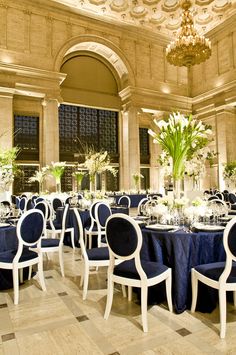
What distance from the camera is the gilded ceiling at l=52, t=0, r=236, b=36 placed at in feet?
45.1

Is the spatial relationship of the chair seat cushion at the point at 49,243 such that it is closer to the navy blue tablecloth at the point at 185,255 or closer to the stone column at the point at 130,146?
the navy blue tablecloth at the point at 185,255

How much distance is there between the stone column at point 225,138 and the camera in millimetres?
15102

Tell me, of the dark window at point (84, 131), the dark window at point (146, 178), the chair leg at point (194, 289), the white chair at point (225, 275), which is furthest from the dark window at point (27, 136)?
the white chair at point (225, 275)

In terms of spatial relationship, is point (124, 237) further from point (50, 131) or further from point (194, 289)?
point (50, 131)

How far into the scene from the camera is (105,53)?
51.0 feet

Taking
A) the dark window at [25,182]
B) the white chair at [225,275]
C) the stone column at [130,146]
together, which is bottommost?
the white chair at [225,275]

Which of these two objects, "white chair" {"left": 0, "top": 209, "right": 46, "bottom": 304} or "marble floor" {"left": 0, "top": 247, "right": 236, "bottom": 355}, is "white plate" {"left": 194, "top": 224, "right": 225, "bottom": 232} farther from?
"white chair" {"left": 0, "top": 209, "right": 46, "bottom": 304}

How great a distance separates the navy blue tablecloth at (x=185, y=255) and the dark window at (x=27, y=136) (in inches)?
473

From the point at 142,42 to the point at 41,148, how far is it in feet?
26.1

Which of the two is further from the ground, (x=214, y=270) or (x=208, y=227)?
(x=208, y=227)

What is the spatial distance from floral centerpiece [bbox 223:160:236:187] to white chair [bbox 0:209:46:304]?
39.4ft

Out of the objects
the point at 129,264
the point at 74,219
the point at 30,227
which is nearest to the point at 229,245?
the point at 129,264

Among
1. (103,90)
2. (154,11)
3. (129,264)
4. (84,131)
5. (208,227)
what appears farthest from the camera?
(103,90)

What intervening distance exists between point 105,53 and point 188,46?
255 inches
